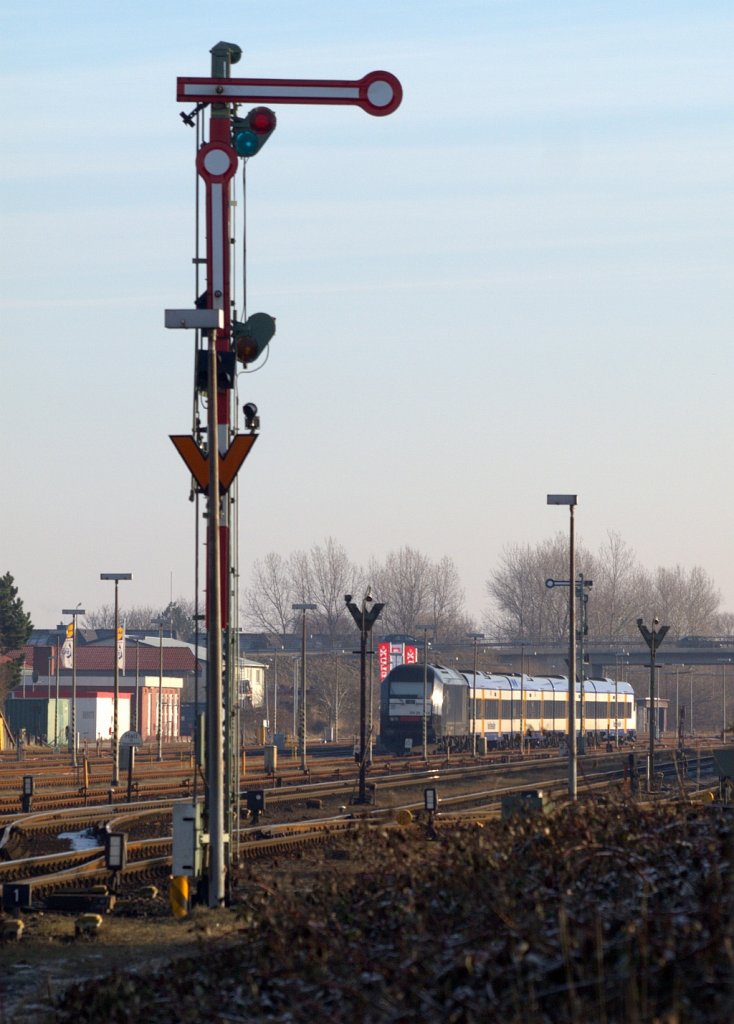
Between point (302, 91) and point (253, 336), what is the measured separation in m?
3.16

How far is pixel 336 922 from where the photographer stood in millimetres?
10867

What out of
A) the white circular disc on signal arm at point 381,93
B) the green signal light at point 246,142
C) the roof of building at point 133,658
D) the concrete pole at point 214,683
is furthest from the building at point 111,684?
the concrete pole at point 214,683

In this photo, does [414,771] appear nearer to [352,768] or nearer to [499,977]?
[352,768]

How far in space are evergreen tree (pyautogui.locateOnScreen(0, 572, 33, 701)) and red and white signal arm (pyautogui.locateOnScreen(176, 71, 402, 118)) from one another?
66038mm

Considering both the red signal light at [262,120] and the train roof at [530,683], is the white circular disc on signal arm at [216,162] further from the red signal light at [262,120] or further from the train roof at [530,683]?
the train roof at [530,683]

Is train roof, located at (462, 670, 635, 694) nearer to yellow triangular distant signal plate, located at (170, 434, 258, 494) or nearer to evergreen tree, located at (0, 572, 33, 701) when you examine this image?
evergreen tree, located at (0, 572, 33, 701)

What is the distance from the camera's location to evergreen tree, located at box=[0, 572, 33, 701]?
80.8 m

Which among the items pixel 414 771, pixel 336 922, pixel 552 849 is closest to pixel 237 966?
pixel 336 922

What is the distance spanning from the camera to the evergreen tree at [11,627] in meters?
80.8

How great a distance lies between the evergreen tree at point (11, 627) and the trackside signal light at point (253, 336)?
65.4 m

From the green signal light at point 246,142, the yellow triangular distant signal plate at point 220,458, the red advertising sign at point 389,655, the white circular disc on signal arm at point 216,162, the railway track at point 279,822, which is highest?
the green signal light at point 246,142

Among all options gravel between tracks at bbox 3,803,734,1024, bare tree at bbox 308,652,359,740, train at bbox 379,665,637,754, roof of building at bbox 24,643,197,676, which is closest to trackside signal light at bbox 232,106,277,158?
gravel between tracks at bbox 3,803,734,1024

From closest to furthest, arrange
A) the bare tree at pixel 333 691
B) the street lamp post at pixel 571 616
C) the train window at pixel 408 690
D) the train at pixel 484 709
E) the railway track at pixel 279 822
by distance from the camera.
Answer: the railway track at pixel 279 822 < the street lamp post at pixel 571 616 < the train window at pixel 408 690 < the train at pixel 484 709 < the bare tree at pixel 333 691

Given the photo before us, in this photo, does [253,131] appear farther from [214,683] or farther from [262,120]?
[214,683]
